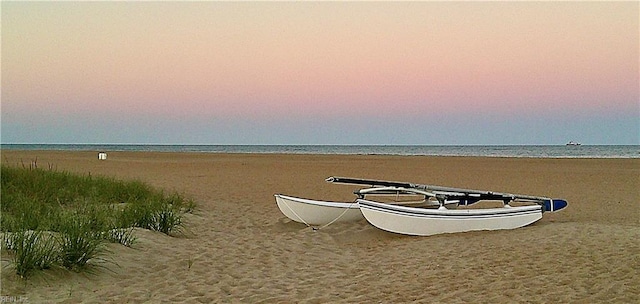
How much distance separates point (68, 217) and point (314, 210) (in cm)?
503

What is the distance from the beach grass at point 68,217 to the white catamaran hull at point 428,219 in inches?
135

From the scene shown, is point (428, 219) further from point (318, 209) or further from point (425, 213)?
point (318, 209)

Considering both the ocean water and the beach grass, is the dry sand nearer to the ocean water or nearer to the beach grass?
the beach grass

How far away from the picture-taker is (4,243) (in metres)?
6.58

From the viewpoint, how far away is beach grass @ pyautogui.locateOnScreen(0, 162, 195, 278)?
246 inches

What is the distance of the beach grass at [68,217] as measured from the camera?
625 centimetres

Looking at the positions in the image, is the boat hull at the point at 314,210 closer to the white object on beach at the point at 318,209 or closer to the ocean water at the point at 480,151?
the white object on beach at the point at 318,209

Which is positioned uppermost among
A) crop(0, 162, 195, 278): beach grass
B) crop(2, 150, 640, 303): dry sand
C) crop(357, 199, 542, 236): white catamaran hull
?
crop(0, 162, 195, 278): beach grass

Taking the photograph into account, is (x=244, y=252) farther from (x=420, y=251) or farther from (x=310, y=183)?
(x=310, y=183)

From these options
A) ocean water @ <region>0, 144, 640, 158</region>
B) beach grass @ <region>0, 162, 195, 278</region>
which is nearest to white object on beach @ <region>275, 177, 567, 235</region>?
beach grass @ <region>0, 162, 195, 278</region>

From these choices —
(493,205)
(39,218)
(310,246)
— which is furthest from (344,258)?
(493,205)

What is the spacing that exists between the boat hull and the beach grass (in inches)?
82.9

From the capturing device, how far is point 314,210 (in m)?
11.2

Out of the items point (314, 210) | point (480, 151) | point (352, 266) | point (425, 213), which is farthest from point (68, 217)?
point (480, 151)
